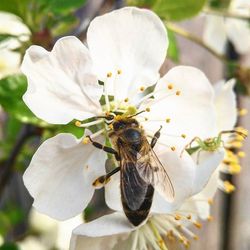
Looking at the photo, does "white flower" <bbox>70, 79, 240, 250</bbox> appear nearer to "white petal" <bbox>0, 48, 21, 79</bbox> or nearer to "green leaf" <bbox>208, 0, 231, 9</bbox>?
"green leaf" <bbox>208, 0, 231, 9</bbox>

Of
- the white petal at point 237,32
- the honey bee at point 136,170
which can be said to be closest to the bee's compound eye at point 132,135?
the honey bee at point 136,170

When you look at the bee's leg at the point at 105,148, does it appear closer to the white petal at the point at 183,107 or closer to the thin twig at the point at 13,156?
the white petal at the point at 183,107

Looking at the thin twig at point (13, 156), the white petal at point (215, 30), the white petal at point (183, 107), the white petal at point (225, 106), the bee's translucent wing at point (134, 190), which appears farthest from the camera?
the white petal at point (215, 30)

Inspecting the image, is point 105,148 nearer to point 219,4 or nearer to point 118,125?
point 118,125

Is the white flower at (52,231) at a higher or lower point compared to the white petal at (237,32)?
lower

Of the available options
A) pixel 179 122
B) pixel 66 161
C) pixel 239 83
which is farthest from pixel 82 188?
pixel 239 83

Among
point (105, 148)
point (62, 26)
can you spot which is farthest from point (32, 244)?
point (105, 148)

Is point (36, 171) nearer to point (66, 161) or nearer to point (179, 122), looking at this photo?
point (66, 161)

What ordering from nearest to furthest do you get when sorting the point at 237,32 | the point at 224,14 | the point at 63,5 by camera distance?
1. the point at 63,5
2. the point at 224,14
3. the point at 237,32
